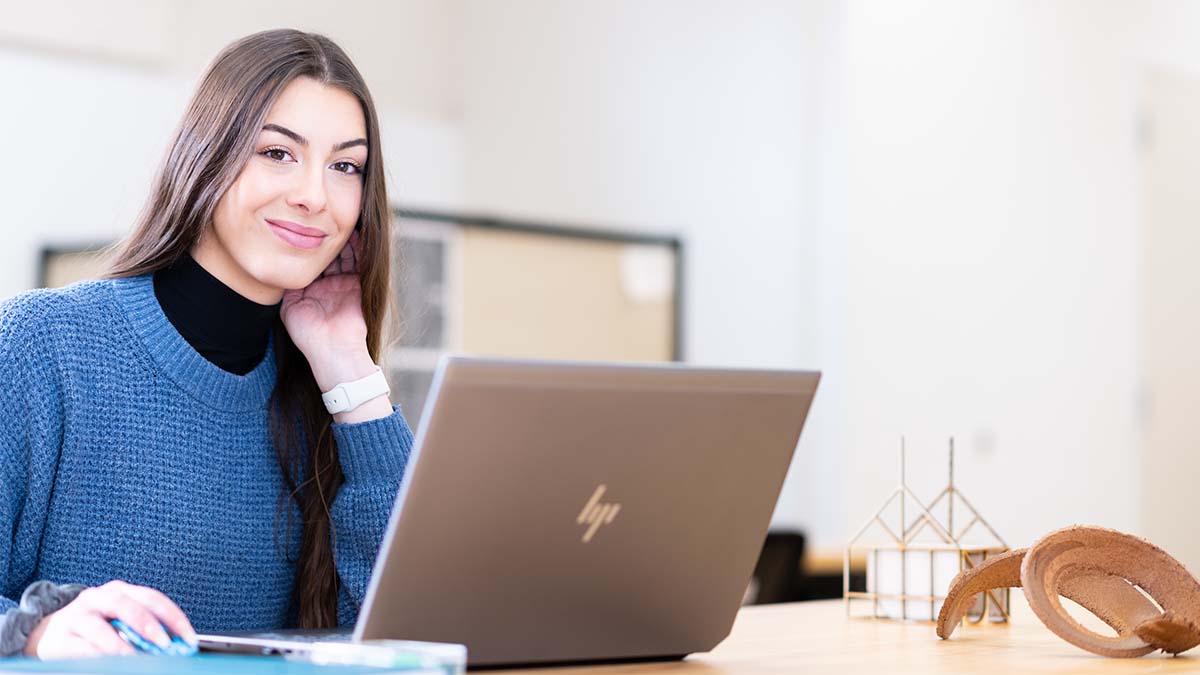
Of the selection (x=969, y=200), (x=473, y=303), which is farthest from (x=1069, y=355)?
(x=473, y=303)

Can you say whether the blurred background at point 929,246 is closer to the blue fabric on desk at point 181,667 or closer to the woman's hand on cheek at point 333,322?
the woman's hand on cheek at point 333,322

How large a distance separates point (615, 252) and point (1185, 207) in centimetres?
171

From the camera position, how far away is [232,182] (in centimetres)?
151

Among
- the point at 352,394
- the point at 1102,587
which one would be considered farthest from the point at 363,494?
the point at 1102,587

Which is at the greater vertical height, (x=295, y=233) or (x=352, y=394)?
(x=295, y=233)

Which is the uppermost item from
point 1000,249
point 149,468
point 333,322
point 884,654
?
point 1000,249

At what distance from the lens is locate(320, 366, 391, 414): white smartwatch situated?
1.58 m

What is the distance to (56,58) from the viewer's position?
453cm

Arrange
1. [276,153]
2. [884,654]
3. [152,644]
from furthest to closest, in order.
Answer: [276,153] → [884,654] → [152,644]

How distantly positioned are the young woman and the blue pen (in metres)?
0.44

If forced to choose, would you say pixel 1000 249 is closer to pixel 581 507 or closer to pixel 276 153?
pixel 276 153

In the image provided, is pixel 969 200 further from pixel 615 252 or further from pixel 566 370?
pixel 566 370

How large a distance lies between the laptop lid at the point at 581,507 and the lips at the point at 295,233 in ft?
1.94

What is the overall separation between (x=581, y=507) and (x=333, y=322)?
65 cm
